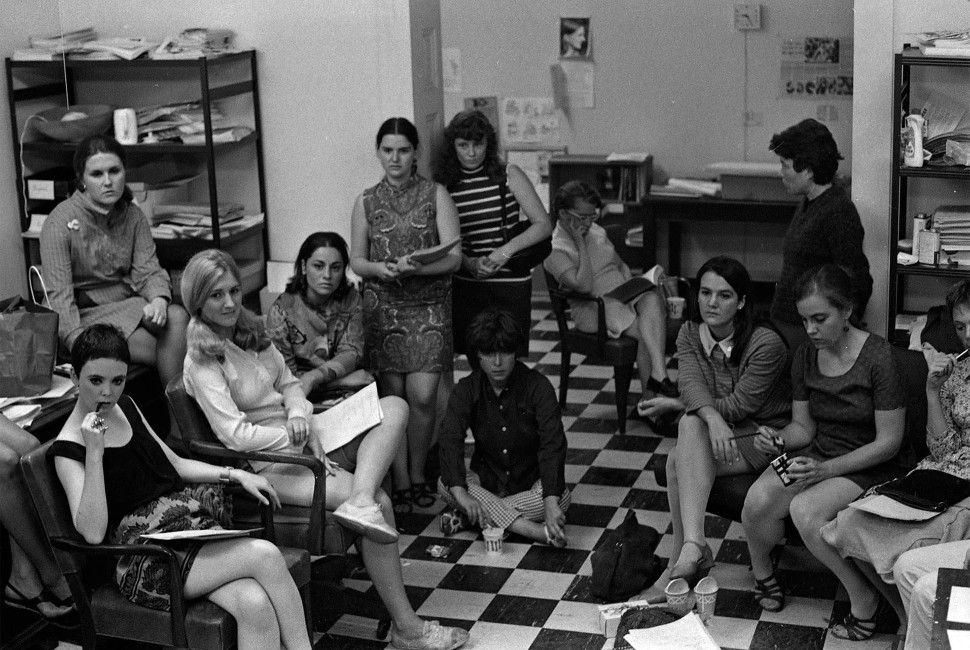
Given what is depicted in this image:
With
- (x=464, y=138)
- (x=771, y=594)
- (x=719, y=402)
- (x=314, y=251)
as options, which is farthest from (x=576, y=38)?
(x=771, y=594)

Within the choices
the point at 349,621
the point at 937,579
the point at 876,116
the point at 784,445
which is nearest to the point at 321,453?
the point at 349,621

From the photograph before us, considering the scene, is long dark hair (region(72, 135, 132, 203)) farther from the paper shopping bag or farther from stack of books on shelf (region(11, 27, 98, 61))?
stack of books on shelf (region(11, 27, 98, 61))

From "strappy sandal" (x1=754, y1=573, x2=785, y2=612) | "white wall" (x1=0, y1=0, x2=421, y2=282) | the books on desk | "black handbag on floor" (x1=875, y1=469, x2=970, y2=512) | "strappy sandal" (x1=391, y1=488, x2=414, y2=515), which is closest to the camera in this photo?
"black handbag on floor" (x1=875, y1=469, x2=970, y2=512)

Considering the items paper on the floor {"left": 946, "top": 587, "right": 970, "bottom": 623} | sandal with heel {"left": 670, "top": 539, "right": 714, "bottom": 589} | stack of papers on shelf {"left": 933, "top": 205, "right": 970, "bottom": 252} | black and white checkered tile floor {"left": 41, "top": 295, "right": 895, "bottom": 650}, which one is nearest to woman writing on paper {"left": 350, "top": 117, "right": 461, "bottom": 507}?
black and white checkered tile floor {"left": 41, "top": 295, "right": 895, "bottom": 650}

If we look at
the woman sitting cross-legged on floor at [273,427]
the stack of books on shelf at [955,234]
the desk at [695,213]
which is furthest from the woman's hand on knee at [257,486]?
the desk at [695,213]

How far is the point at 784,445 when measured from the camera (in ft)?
15.1

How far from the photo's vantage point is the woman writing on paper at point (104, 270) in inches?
208

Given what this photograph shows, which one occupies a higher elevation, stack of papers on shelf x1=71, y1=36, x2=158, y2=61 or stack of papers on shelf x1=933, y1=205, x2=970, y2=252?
stack of papers on shelf x1=71, y1=36, x2=158, y2=61

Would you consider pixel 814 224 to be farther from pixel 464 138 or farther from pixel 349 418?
pixel 349 418

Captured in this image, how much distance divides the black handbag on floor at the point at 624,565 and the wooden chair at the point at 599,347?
1.71 m

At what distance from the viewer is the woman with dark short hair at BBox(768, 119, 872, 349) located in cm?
525

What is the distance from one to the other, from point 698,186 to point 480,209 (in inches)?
119

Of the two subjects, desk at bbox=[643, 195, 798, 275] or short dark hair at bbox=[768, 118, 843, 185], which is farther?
desk at bbox=[643, 195, 798, 275]

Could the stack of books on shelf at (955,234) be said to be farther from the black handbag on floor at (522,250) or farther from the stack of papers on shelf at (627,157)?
the stack of papers on shelf at (627,157)
